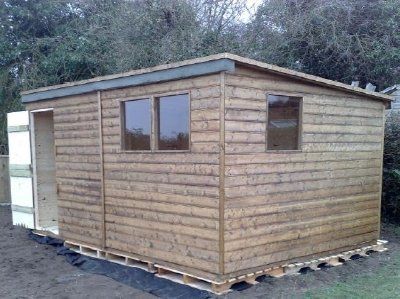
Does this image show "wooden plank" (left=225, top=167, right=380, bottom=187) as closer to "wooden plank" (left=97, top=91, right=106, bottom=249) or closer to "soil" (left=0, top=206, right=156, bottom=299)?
"soil" (left=0, top=206, right=156, bottom=299)

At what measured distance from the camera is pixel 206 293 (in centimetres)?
504

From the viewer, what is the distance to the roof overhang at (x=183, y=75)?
4.83 m

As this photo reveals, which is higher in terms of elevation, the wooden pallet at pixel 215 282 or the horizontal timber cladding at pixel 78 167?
the horizontal timber cladding at pixel 78 167

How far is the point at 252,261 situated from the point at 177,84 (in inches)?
96.7

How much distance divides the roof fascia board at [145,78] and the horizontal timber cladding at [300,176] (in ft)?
0.69

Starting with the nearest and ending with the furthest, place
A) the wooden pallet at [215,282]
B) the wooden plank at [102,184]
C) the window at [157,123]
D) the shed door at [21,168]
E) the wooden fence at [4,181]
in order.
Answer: the wooden pallet at [215,282] < the window at [157,123] < the wooden plank at [102,184] < the shed door at [21,168] < the wooden fence at [4,181]

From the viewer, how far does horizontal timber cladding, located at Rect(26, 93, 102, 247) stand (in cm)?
680

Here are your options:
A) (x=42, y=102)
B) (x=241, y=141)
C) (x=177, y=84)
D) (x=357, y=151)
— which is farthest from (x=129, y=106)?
(x=357, y=151)

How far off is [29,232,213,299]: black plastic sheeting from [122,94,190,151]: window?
178 centimetres

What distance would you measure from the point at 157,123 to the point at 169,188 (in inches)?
35.6

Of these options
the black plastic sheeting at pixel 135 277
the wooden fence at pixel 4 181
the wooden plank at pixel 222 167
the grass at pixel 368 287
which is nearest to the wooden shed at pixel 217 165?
the wooden plank at pixel 222 167

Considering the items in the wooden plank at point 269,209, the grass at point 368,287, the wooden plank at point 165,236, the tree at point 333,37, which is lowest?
the grass at point 368,287

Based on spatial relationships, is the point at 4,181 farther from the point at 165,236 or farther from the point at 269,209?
the point at 269,209

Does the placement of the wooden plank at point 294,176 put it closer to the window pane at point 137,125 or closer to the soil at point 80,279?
the soil at point 80,279
